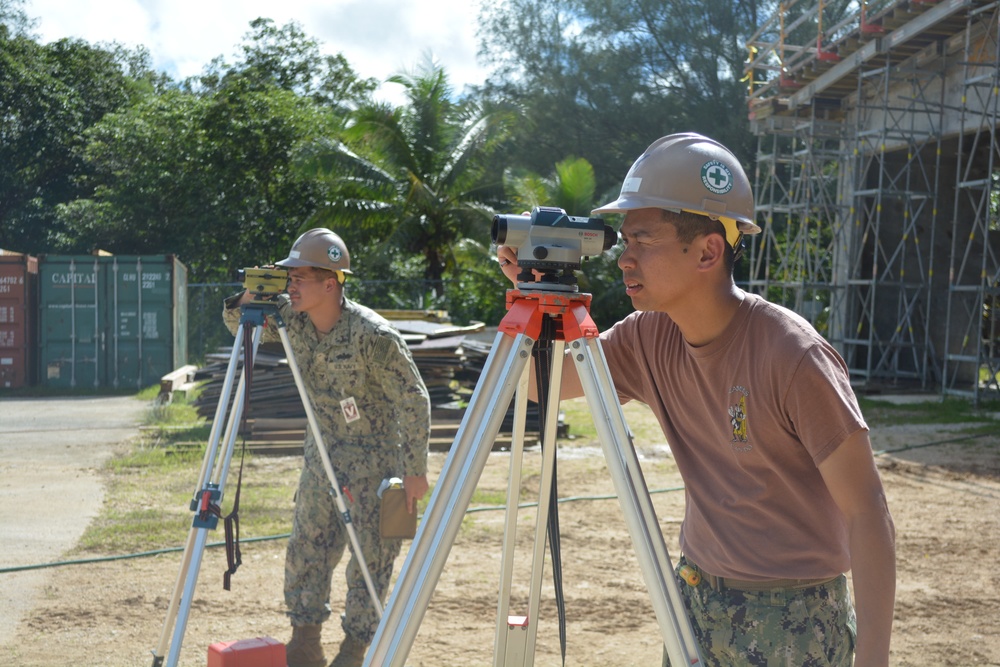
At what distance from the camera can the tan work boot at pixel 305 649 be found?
15.7ft

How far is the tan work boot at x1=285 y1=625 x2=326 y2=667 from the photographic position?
15.7 ft

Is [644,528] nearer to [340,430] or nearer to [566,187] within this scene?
[340,430]

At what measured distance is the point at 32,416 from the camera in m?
14.5

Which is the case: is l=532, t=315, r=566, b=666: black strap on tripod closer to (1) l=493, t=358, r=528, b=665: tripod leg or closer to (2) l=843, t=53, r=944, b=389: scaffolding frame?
(1) l=493, t=358, r=528, b=665: tripod leg

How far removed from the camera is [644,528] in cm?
191

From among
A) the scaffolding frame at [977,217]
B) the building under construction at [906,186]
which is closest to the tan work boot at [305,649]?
the scaffolding frame at [977,217]

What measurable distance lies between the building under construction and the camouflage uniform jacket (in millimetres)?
12779

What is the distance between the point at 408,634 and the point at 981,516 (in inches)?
301

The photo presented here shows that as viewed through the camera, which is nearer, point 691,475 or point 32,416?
point 691,475

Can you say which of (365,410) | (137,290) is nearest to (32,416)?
(137,290)

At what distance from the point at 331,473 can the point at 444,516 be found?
2660 millimetres

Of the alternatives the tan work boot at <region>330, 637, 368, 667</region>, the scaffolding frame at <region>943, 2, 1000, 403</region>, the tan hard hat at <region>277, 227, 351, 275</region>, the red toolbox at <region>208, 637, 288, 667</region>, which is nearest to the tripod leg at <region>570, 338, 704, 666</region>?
the red toolbox at <region>208, 637, 288, 667</region>

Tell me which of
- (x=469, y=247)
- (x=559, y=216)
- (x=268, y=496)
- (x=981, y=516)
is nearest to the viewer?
(x=559, y=216)

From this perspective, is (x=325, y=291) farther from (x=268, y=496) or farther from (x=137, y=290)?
(x=137, y=290)
